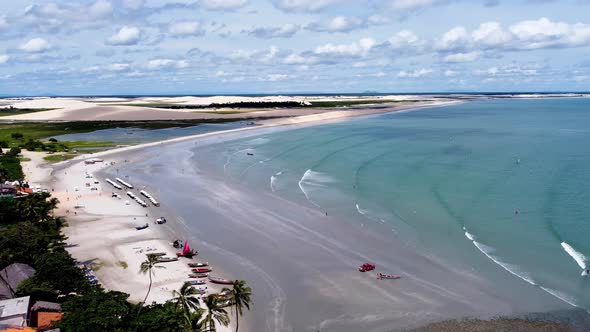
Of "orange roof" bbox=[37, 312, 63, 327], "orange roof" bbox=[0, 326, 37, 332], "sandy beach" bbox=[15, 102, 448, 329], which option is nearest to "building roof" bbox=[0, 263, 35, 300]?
"orange roof" bbox=[37, 312, 63, 327]

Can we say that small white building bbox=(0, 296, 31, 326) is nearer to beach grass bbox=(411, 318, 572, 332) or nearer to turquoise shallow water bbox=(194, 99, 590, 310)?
beach grass bbox=(411, 318, 572, 332)

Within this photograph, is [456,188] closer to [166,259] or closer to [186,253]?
[186,253]

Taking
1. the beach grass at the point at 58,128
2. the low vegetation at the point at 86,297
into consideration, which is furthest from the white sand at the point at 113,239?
the beach grass at the point at 58,128

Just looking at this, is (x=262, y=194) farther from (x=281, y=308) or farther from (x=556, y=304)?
(x=556, y=304)

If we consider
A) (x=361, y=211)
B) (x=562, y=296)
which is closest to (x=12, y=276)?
(x=361, y=211)

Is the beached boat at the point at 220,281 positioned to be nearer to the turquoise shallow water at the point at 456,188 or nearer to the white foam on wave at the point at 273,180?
the turquoise shallow water at the point at 456,188
